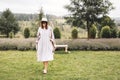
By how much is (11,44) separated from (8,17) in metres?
43.5

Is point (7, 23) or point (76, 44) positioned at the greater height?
point (7, 23)

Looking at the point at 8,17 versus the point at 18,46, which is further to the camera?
the point at 8,17

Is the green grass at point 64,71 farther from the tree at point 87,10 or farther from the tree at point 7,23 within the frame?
the tree at point 7,23

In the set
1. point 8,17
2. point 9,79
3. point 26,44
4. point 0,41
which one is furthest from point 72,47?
point 8,17

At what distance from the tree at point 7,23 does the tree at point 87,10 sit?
2603 centimetres

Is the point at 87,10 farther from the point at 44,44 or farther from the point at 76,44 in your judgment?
the point at 44,44

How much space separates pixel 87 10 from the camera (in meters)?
34.7

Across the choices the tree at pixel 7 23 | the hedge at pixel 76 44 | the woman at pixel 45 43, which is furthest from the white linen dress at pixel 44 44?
the tree at pixel 7 23

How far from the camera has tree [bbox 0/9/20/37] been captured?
6048 cm

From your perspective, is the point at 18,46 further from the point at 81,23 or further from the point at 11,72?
the point at 81,23

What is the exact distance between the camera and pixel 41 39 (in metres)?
11.5

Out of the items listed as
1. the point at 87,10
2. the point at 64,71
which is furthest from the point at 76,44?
the point at 87,10

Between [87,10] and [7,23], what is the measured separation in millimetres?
30503

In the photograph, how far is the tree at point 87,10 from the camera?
3528 centimetres
